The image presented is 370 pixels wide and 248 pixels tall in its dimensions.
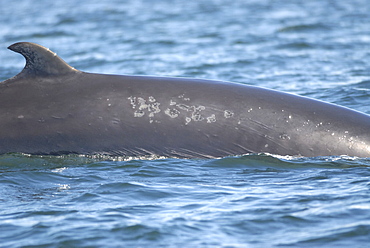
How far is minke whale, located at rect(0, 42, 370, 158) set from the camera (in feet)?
27.9

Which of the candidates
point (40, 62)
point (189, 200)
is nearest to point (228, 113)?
point (189, 200)

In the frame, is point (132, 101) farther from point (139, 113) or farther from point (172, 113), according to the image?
point (172, 113)

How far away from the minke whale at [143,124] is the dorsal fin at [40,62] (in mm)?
14

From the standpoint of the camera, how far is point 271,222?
21.7ft

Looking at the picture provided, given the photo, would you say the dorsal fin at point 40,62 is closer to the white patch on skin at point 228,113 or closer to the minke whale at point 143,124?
the minke whale at point 143,124

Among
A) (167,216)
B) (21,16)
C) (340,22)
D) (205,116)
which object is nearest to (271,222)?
(167,216)

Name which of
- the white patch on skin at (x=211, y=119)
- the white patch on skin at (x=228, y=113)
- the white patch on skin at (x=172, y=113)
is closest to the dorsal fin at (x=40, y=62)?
the white patch on skin at (x=172, y=113)

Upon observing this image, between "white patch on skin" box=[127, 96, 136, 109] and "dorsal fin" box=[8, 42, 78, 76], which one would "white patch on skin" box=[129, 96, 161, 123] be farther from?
"dorsal fin" box=[8, 42, 78, 76]

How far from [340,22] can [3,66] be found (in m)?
14.8

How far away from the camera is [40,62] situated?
855cm

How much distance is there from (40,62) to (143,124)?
1.68m

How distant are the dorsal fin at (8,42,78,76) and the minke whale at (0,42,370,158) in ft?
0.05

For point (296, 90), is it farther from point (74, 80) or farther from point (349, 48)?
point (74, 80)

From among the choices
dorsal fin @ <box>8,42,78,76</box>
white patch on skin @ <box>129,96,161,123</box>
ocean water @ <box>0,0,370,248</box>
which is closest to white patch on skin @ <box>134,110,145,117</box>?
white patch on skin @ <box>129,96,161,123</box>
